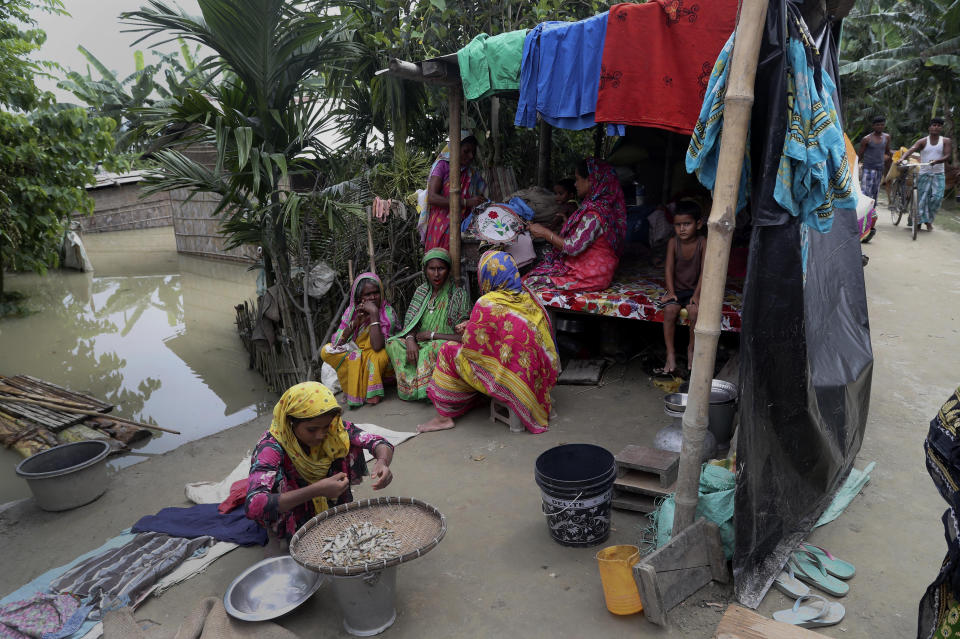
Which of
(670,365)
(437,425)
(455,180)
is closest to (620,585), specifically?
(437,425)

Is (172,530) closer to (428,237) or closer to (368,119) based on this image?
(428,237)

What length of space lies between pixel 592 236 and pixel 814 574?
330 centimetres

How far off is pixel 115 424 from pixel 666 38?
18.7 ft

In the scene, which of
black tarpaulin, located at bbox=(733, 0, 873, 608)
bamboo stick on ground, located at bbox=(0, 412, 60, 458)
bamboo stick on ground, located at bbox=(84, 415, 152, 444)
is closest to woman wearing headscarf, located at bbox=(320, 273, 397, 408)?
bamboo stick on ground, located at bbox=(84, 415, 152, 444)

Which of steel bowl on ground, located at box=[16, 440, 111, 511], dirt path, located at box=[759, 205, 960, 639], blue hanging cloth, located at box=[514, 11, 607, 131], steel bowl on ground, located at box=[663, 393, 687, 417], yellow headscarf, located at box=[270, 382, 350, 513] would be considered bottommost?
steel bowl on ground, located at box=[16, 440, 111, 511]

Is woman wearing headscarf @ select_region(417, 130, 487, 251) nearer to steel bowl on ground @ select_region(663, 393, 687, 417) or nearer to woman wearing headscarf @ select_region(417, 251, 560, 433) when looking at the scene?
woman wearing headscarf @ select_region(417, 251, 560, 433)

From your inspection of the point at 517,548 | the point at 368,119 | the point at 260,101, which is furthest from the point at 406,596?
the point at 368,119

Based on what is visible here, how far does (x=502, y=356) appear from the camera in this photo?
4.33 m

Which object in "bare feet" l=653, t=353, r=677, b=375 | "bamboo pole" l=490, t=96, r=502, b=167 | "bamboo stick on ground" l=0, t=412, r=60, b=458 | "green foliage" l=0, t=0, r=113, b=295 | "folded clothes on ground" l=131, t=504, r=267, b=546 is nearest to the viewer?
"folded clothes on ground" l=131, t=504, r=267, b=546

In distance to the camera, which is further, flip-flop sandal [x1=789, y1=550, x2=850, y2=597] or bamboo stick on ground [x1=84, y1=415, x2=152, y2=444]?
bamboo stick on ground [x1=84, y1=415, x2=152, y2=444]

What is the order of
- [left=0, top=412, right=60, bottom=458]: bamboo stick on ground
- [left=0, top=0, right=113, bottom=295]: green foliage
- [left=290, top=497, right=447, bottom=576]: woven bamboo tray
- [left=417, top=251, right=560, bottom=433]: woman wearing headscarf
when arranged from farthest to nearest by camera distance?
[left=0, top=0, right=113, bottom=295]: green foliage < [left=0, top=412, right=60, bottom=458]: bamboo stick on ground < [left=417, top=251, right=560, bottom=433]: woman wearing headscarf < [left=290, top=497, right=447, bottom=576]: woven bamboo tray

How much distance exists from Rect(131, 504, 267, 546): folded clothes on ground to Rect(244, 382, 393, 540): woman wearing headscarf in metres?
0.38

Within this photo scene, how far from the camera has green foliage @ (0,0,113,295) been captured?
7852 mm

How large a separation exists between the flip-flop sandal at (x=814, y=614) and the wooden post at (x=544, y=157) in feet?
17.5
